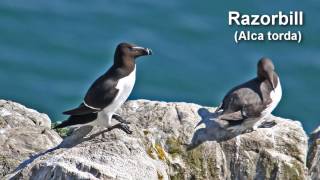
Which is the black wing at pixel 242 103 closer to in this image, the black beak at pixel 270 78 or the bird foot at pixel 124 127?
the black beak at pixel 270 78

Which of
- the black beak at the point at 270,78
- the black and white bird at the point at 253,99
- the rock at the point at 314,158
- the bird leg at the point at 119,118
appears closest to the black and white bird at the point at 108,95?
the bird leg at the point at 119,118

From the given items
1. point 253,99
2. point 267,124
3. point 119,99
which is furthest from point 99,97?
point 267,124

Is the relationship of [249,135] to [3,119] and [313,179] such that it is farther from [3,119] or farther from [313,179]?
[3,119]

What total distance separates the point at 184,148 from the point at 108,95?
1.30m

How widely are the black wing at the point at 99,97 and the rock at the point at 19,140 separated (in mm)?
1372

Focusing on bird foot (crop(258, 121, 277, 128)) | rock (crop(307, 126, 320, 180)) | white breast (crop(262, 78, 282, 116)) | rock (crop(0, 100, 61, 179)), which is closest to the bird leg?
rock (crop(0, 100, 61, 179))

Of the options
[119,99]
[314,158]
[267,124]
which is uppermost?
[119,99]

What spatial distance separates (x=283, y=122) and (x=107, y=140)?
276 centimetres

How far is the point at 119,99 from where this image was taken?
623 inches

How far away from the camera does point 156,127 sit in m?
15.6

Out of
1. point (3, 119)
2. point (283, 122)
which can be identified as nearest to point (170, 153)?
point (283, 122)

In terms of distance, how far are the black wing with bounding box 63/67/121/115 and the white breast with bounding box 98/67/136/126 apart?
5cm

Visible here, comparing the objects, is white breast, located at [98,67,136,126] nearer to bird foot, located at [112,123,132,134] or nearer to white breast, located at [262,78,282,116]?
bird foot, located at [112,123,132,134]

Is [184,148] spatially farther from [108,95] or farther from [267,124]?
[267,124]
